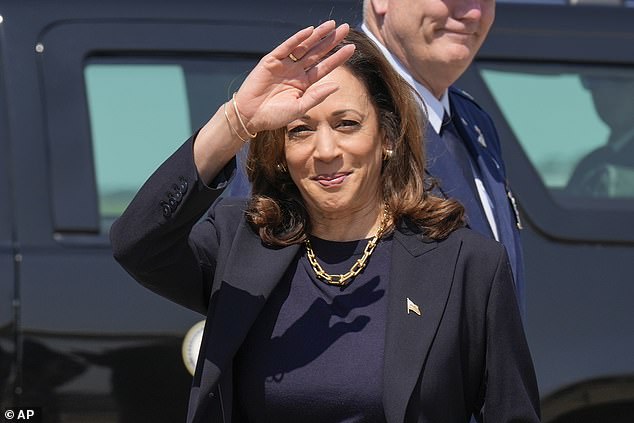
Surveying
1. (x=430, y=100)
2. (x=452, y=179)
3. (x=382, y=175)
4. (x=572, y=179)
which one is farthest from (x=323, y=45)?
(x=572, y=179)

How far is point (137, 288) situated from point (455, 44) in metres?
1.05

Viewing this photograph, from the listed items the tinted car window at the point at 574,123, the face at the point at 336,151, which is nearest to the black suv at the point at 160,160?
the tinted car window at the point at 574,123

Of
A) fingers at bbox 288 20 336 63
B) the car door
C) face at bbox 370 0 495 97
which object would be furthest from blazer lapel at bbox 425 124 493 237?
the car door

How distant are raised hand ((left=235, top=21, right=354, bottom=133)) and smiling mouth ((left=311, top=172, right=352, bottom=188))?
7.0 inches

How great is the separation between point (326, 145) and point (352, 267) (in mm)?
235

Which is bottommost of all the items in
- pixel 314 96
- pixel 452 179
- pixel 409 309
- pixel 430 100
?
pixel 409 309

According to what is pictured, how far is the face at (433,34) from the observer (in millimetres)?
3080

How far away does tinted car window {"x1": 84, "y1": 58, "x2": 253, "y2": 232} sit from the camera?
3.64 meters

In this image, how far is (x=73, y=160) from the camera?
3529 mm

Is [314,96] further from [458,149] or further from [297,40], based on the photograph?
[458,149]

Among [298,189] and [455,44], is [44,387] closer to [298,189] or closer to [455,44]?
[298,189]

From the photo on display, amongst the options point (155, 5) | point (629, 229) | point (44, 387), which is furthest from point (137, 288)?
point (629, 229)

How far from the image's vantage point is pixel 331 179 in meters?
2.47

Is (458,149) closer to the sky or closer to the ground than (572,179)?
closer to the sky
